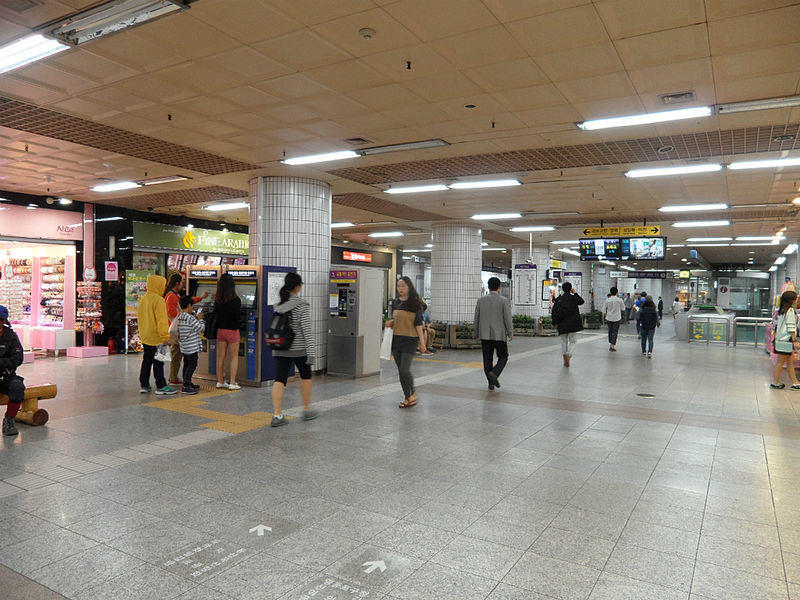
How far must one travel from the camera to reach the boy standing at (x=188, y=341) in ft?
24.4

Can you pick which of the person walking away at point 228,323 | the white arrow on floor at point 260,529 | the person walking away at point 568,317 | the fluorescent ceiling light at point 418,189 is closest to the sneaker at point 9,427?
the person walking away at point 228,323

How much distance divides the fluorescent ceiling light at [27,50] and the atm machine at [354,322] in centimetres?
516

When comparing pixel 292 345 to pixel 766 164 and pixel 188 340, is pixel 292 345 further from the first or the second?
pixel 766 164

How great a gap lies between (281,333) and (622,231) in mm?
10511

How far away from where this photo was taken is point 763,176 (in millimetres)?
8430

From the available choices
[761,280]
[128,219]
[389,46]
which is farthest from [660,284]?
[389,46]

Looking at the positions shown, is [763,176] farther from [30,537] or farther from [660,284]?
[660,284]

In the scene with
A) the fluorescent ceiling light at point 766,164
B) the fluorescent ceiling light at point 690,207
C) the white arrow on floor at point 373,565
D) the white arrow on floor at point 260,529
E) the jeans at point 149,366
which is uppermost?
the fluorescent ceiling light at point 690,207

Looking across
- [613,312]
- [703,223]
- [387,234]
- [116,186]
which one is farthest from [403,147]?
[387,234]

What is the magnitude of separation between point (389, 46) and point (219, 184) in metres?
6.63

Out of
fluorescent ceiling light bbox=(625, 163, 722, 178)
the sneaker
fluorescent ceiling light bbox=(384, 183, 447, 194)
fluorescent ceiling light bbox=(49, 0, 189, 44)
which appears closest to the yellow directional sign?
fluorescent ceiling light bbox=(625, 163, 722, 178)

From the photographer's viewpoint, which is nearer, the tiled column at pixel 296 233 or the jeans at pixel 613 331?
the tiled column at pixel 296 233

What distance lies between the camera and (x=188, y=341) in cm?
745

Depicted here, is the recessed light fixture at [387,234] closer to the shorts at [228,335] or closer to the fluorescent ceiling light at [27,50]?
the shorts at [228,335]
